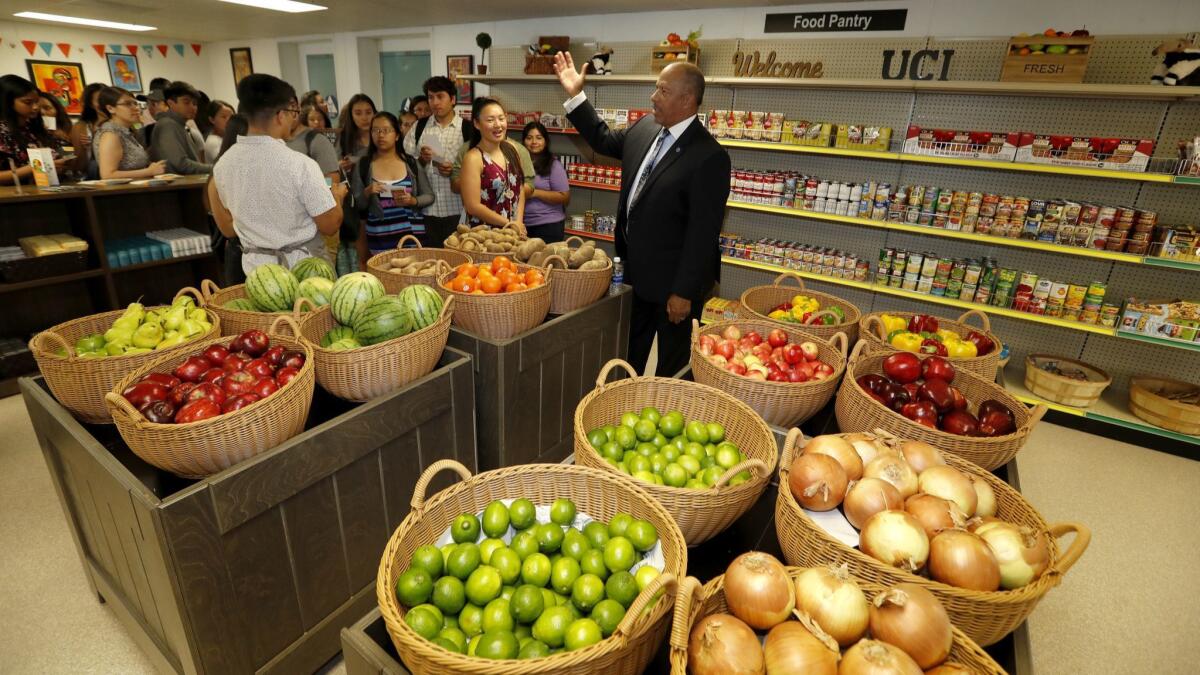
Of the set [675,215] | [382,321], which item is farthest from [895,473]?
[675,215]

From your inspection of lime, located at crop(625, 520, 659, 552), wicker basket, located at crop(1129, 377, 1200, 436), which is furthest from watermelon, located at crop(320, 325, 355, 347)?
wicker basket, located at crop(1129, 377, 1200, 436)

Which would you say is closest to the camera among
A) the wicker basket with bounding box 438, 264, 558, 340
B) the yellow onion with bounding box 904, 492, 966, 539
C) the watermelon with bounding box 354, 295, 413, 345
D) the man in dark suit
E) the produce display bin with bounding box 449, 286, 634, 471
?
the yellow onion with bounding box 904, 492, 966, 539

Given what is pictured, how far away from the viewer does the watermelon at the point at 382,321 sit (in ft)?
6.43

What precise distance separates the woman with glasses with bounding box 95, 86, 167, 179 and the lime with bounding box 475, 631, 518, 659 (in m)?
5.28

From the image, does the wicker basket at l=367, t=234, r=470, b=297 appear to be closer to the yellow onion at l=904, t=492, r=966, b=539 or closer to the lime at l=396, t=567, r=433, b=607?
the lime at l=396, t=567, r=433, b=607

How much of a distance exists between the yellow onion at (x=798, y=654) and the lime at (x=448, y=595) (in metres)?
0.55

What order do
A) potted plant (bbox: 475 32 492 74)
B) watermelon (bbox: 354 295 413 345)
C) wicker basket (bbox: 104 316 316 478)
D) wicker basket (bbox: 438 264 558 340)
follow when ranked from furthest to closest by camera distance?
1. potted plant (bbox: 475 32 492 74)
2. wicker basket (bbox: 438 264 558 340)
3. watermelon (bbox: 354 295 413 345)
4. wicker basket (bbox: 104 316 316 478)

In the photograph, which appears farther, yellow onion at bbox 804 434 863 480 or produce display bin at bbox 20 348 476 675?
produce display bin at bbox 20 348 476 675

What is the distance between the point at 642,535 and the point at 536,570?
23 centimetres

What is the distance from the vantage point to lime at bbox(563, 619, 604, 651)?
0.96 m

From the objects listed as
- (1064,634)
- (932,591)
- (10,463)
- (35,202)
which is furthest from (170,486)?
(35,202)

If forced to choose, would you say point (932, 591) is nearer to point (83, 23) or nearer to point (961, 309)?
point (961, 309)

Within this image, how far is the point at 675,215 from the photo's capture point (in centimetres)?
299

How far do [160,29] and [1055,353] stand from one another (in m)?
12.5
